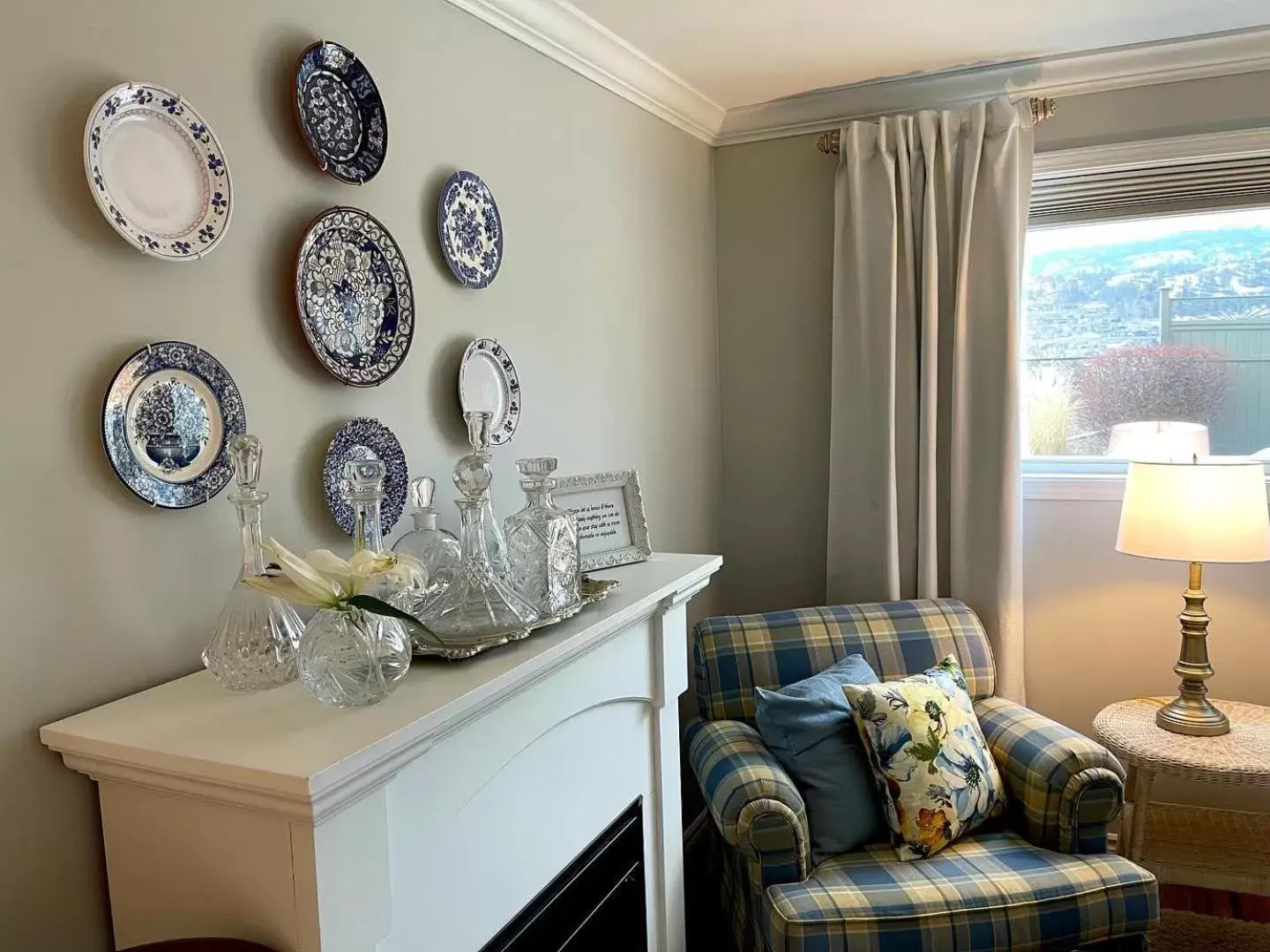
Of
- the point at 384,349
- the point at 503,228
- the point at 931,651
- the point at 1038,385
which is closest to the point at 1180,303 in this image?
the point at 1038,385

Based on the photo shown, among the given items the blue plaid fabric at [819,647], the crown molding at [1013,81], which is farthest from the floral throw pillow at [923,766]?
the crown molding at [1013,81]

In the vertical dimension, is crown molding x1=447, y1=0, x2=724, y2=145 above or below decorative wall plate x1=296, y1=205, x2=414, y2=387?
above

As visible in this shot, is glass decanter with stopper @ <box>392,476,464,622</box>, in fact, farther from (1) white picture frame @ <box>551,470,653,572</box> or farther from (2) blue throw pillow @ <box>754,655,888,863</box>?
(2) blue throw pillow @ <box>754,655,888,863</box>

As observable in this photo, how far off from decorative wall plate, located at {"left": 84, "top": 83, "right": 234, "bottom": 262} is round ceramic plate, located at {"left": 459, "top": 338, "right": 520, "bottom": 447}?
1.96ft

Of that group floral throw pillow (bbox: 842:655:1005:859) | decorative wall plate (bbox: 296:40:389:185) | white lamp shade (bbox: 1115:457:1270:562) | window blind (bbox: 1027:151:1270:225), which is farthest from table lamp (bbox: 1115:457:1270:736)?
decorative wall plate (bbox: 296:40:389:185)

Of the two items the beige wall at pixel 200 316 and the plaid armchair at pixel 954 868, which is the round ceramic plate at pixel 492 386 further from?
the plaid armchair at pixel 954 868

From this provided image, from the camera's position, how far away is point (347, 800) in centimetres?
102

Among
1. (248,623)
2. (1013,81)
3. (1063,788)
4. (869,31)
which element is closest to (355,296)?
(248,623)

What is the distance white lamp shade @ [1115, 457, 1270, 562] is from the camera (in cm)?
237

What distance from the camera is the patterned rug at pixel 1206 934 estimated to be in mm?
2361

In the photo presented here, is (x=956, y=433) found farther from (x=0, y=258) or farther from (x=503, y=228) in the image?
(x=0, y=258)

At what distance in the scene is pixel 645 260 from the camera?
2639 mm

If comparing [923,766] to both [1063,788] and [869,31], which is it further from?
[869,31]

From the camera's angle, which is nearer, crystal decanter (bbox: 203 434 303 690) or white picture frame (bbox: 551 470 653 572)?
crystal decanter (bbox: 203 434 303 690)
